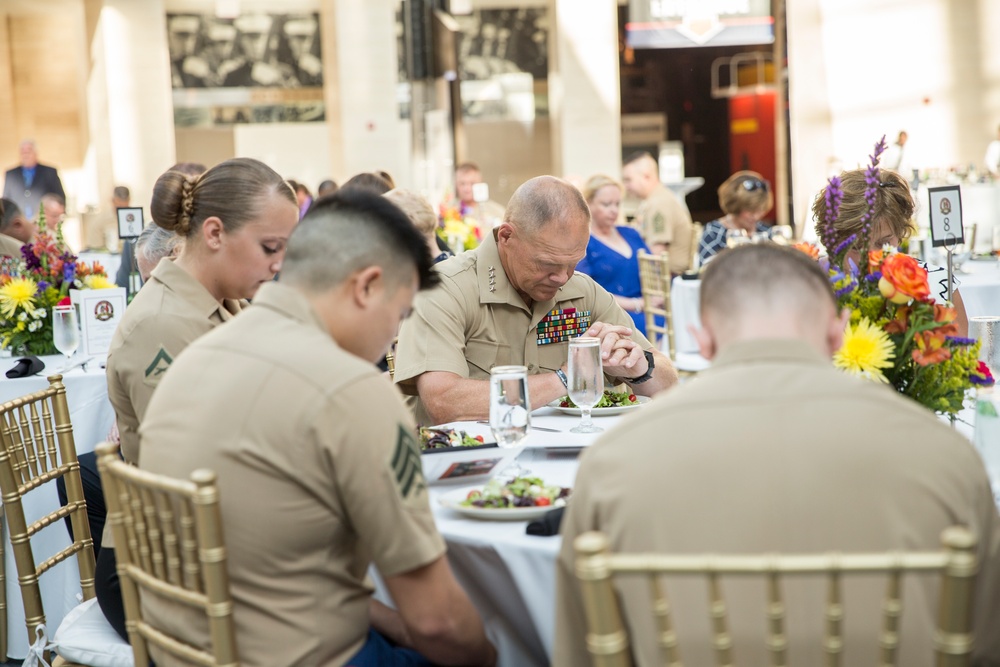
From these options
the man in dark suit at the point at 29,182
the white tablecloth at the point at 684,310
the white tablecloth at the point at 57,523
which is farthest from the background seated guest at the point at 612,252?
the man in dark suit at the point at 29,182

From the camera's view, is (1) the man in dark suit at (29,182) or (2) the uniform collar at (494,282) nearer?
(2) the uniform collar at (494,282)

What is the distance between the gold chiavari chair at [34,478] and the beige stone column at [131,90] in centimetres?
1053

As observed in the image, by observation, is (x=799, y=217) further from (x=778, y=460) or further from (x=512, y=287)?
(x=778, y=460)

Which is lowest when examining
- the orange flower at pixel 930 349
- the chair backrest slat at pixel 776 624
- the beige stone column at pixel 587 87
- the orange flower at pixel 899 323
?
the chair backrest slat at pixel 776 624

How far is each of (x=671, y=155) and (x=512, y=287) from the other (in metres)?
8.71

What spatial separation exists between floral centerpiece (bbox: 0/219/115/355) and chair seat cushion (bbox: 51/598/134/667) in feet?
7.34

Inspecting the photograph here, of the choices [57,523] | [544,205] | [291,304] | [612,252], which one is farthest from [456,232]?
[291,304]

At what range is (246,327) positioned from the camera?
5.41ft

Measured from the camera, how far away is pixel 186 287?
8.00 ft

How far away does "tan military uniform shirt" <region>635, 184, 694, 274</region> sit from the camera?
805 centimetres

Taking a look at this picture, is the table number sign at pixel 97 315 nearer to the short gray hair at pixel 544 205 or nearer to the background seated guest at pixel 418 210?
the background seated guest at pixel 418 210

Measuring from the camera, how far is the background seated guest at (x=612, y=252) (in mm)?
6133

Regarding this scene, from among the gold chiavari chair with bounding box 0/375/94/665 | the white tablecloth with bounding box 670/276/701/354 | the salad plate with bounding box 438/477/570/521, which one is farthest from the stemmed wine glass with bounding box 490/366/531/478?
the white tablecloth with bounding box 670/276/701/354

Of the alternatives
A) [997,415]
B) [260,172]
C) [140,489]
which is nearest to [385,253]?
[140,489]
